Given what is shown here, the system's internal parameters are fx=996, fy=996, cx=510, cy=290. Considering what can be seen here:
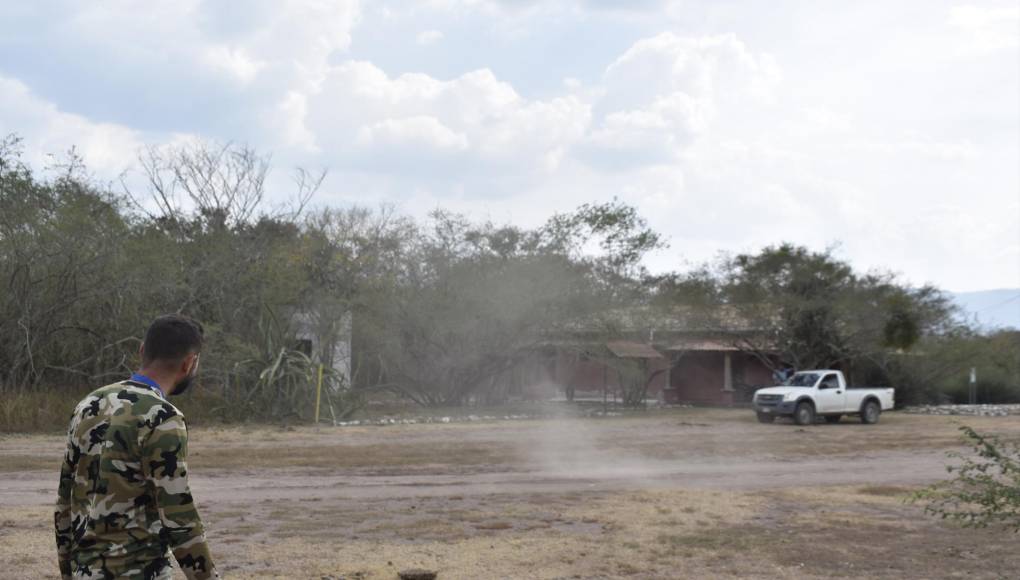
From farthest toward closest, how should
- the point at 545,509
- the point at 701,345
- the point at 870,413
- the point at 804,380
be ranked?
1. the point at 701,345
2. the point at 870,413
3. the point at 804,380
4. the point at 545,509

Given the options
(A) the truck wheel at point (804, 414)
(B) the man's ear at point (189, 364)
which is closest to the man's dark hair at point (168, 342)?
(B) the man's ear at point (189, 364)

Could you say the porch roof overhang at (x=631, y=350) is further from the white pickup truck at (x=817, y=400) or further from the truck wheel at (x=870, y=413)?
the truck wheel at (x=870, y=413)

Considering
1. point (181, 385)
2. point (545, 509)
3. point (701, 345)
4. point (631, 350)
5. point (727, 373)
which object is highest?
point (701, 345)

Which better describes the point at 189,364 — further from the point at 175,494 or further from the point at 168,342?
the point at 175,494

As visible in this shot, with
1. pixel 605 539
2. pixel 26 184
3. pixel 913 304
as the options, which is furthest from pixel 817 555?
pixel 913 304

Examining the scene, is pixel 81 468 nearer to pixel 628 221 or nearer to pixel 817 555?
pixel 817 555

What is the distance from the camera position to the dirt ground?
9.08 m

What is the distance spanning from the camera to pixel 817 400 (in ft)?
101

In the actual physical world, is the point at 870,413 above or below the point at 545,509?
above

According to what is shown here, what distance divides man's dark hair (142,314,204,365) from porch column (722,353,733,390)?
40.3 metres

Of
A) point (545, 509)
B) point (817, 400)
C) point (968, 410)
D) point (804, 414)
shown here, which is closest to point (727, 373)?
point (968, 410)

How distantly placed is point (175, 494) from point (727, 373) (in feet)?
134

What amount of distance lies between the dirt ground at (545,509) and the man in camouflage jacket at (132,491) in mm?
4758

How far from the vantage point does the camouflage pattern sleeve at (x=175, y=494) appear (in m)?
3.70
